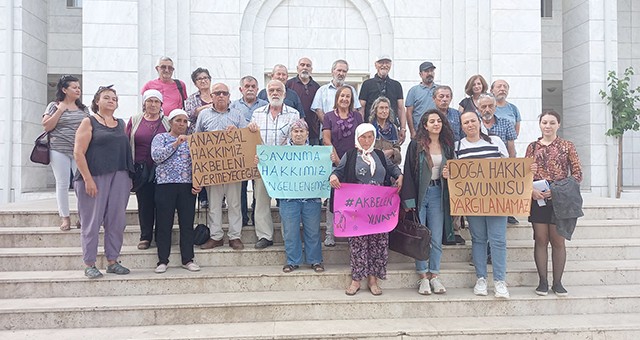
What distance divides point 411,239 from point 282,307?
1.63 m

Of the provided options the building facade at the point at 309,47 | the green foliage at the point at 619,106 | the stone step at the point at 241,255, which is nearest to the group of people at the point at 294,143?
the stone step at the point at 241,255

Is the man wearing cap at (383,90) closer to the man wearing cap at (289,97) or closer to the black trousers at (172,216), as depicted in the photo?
the man wearing cap at (289,97)

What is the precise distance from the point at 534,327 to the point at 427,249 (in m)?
1.32

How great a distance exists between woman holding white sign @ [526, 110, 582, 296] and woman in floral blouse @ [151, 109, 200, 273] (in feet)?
13.2

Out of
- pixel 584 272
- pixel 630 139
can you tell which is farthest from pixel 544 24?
pixel 584 272

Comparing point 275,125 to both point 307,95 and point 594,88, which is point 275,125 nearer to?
point 307,95

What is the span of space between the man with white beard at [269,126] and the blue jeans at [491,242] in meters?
2.53

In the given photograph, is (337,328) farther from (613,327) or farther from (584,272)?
(584,272)

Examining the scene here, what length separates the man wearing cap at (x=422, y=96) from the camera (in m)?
6.48

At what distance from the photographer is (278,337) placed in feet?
13.9

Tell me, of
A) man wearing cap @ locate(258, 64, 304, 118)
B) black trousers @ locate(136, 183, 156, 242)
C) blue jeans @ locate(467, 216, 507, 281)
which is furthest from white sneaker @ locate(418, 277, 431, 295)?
black trousers @ locate(136, 183, 156, 242)

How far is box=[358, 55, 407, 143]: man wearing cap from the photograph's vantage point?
21.5 ft

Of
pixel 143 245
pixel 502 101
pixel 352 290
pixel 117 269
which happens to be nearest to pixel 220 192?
pixel 143 245

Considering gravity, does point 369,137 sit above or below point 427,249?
above
